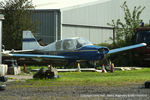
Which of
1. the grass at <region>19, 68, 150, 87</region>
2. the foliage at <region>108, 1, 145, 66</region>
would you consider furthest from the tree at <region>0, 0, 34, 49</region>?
the grass at <region>19, 68, 150, 87</region>

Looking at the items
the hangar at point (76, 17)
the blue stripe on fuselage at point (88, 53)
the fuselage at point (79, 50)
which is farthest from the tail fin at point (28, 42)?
the hangar at point (76, 17)

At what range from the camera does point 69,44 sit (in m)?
30.3

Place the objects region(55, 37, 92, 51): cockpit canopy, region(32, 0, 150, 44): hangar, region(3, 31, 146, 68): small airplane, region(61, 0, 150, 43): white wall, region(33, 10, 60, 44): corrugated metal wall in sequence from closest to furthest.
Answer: region(3, 31, 146, 68): small airplane, region(55, 37, 92, 51): cockpit canopy, region(33, 10, 60, 44): corrugated metal wall, region(32, 0, 150, 44): hangar, region(61, 0, 150, 43): white wall

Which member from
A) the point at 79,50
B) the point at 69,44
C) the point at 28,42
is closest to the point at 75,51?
the point at 79,50

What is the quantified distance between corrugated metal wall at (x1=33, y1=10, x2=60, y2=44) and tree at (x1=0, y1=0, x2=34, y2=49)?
6.55 feet

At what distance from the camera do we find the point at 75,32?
46375 millimetres

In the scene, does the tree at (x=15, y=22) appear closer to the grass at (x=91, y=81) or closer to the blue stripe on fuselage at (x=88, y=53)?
the blue stripe on fuselage at (x=88, y=53)

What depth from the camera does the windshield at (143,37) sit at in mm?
32875

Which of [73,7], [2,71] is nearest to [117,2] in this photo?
[73,7]

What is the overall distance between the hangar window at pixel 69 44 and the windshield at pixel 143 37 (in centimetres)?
589

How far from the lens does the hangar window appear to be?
30.0 m

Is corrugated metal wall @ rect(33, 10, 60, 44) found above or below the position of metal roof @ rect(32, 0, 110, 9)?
below

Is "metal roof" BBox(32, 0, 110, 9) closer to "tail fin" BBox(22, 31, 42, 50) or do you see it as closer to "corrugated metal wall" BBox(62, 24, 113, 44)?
"corrugated metal wall" BBox(62, 24, 113, 44)

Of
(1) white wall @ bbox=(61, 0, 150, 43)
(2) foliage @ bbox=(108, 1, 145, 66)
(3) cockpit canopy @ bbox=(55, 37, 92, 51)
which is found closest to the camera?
(3) cockpit canopy @ bbox=(55, 37, 92, 51)
